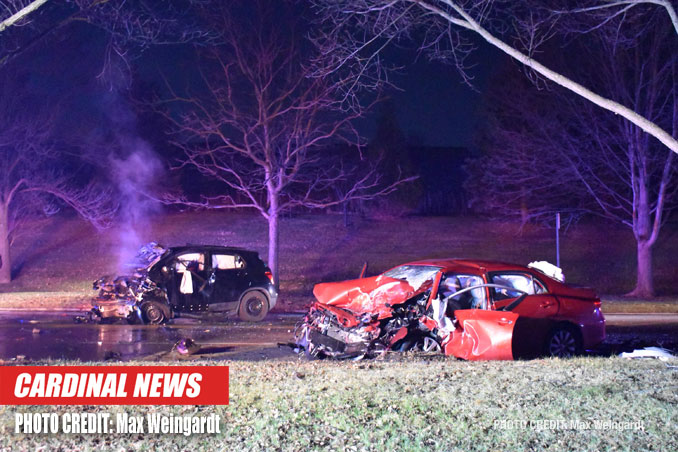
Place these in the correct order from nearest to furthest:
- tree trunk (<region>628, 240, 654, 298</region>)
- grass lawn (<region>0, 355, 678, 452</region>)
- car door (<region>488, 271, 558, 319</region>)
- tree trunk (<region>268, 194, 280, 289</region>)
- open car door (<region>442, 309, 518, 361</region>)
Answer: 1. grass lawn (<region>0, 355, 678, 452</region>)
2. open car door (<region>442, 309, 518, 361</region>)
3. car door (<region>488, 271, 558, 319</region>)
4. tree trunk (<region>268, 194, 280, 289</region>)
5. tree trunk (<region>628, 240, 654, 298</region>)

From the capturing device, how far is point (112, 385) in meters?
5.93

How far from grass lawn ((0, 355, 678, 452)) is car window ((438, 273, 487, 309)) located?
183cm

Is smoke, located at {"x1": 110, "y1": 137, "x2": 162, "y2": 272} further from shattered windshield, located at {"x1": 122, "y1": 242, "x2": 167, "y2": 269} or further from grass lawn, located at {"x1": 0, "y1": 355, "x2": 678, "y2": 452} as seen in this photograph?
grass lawn, located at {"x1": 0, "y1": 355, "x2": 678, "y2": 452}

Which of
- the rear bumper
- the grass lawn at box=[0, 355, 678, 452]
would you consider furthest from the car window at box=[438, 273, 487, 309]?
the rear bumper

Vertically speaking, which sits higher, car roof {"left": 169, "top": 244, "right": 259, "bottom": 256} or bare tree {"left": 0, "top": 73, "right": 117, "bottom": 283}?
bare tree {"left": 0, "top": 73, "right": 117, "bottom": 283}

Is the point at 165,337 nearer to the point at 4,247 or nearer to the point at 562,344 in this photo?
the point at 562,344

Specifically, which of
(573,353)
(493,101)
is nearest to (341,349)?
(573,353)

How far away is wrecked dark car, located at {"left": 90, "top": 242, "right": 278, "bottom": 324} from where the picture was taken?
41.3 feet

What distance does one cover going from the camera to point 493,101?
32406 millimetres

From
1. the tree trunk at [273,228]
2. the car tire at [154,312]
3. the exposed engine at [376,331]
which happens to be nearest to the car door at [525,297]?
the exposed engine at [376,331]

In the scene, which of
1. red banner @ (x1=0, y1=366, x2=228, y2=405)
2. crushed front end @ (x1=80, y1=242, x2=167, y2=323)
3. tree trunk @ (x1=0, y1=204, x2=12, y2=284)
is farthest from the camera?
tree trunk @ (x1=0, y1=204, x2=12, y2=284)

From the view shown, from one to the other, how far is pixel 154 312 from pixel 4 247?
14.5 meters

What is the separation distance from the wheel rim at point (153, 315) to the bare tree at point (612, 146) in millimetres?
14089

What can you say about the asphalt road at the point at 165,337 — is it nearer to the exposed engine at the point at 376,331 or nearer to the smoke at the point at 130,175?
the exposed engine at the point at 376,331
